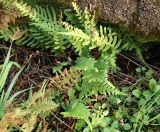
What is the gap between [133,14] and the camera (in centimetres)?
297

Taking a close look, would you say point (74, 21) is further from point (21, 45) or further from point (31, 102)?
point (31, 102)

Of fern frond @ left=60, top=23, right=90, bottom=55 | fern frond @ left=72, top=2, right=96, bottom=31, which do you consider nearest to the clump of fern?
fern frond @ left=60, top=23, right=90, bottom=55

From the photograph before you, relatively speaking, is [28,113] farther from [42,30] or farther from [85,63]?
[42,30]

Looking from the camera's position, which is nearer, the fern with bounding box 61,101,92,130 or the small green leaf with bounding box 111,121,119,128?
the fern with bounding box 61,101,92,130

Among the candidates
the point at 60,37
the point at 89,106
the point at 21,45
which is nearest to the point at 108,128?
the point at 89,106

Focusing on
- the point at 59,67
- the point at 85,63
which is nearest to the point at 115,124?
the point at 85,63

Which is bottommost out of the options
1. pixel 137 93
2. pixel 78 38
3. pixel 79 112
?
pixel 79 112

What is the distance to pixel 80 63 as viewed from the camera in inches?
117

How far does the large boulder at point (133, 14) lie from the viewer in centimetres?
290

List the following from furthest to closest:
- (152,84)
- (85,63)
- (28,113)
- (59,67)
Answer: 1. (59,67)
2. (152,84)
3. (85,63)
4. (28,113)

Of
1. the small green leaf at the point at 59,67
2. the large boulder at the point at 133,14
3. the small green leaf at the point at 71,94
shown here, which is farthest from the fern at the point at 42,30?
the small green leaf at the point at 71,94

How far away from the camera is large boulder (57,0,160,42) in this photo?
9.50ft

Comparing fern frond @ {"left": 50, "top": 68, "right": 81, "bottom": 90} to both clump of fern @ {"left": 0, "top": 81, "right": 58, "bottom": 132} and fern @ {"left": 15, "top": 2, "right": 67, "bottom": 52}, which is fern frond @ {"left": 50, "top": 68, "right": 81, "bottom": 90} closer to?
clump of fern @ {"left": 0, "top": 81, "right": 58, "bottom": 132}

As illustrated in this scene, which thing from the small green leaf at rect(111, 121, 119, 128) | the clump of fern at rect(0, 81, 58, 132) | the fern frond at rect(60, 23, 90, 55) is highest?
the fern frond at rect(60, 23, 90, 55)
